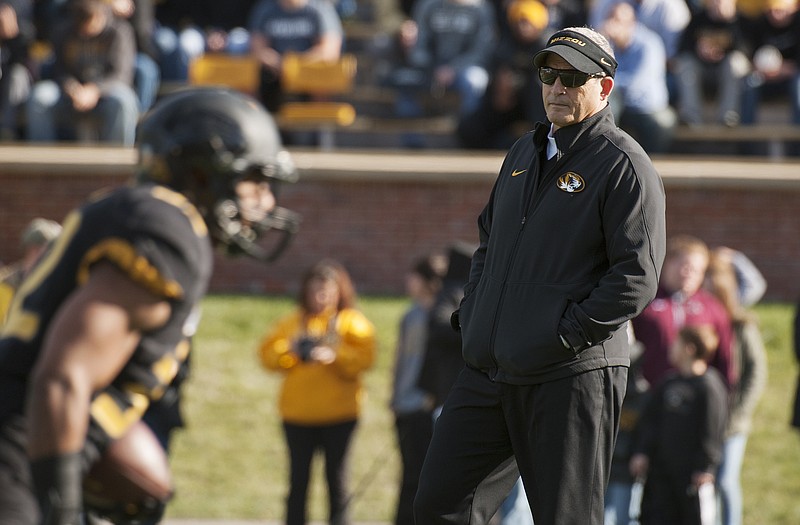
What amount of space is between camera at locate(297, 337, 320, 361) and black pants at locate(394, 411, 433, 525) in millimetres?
730

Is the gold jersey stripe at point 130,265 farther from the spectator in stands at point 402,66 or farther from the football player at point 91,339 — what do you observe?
the spectator in stands at point 402,66

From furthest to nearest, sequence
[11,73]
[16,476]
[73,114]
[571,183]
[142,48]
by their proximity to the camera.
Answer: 1. [142,48]
2. [11,73]
3. [73,114]
4. [571,183]
5. [16,476]

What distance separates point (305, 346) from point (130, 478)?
4.11m

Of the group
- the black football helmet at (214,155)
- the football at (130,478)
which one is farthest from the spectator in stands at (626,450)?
the football at (130,478)

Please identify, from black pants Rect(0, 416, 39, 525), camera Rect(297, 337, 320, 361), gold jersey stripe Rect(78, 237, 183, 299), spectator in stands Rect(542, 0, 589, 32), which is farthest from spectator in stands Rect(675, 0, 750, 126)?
black pants Rect(0, 416, 39, 525)

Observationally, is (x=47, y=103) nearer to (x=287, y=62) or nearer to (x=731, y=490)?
(x=287, y=62)

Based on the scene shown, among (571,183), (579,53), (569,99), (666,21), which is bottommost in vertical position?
(666,21)

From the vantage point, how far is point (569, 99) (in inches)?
157

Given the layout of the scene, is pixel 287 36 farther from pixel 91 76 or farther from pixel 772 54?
pixel 772 54

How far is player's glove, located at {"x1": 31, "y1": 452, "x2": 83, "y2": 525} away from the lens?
3.50m

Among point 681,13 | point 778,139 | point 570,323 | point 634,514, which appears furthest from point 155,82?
point 570,323

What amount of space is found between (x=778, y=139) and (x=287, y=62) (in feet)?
14.7

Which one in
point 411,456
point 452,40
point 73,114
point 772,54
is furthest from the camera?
point 452,40

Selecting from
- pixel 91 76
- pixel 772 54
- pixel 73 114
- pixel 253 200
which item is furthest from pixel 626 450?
pixel 73 114
